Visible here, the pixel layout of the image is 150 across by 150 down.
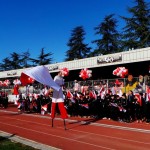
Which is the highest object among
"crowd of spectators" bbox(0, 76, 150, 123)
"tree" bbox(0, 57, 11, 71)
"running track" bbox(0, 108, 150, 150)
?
"tree" bbox(0, 57, 11, 71)

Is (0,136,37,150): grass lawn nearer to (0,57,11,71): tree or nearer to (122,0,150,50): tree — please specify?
(122,0,150,50): tree

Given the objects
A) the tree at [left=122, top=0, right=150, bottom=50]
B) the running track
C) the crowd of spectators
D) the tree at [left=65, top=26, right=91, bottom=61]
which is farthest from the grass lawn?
the tree at [left=65, top=26, right=91, bottom=61]

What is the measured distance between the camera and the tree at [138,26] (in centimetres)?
5088

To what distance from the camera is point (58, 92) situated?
1253 cm

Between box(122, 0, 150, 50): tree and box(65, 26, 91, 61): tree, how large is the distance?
21.0 metres

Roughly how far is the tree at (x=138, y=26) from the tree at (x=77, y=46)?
826 inches

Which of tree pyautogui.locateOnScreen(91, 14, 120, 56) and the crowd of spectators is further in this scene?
tree pyautogui.locateOnScreen(91, 14, 120, 56)

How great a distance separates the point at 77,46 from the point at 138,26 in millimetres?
24041

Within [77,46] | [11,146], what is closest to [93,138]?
[11,146]

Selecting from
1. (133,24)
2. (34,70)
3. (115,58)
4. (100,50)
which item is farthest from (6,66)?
(34,70)

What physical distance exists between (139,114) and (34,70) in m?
5.57

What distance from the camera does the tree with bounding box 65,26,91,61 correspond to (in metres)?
74.7

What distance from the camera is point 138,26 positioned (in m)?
52.9

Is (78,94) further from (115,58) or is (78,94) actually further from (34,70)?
(115,58)
